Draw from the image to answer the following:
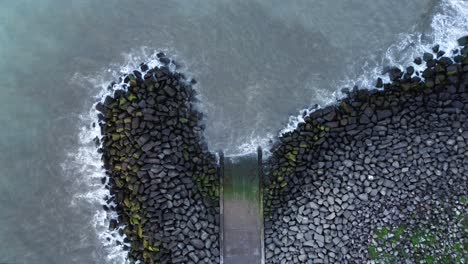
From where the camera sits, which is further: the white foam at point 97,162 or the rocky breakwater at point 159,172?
the white foam at point 97,162

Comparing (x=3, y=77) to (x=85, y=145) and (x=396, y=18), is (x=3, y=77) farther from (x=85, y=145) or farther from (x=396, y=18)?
(x=396, y=18)

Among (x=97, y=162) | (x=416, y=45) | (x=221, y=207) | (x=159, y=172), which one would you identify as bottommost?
(x=221, y=207)

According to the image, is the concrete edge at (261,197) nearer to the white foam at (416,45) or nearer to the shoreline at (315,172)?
the shoreline at (315,172)

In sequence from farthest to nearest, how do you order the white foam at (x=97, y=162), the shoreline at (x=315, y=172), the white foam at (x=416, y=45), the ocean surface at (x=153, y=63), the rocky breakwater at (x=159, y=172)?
the white foam at (x=416, y=45)
the ocean surface at (x=153, y=63)
the white foam at (x=97, y=162)
the rocky breakwater at (x=159, y=172)
the shoreline at (x=315, y=172)

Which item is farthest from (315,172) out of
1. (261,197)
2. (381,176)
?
(381,176)

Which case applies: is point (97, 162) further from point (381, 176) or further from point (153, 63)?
point (381, 176)

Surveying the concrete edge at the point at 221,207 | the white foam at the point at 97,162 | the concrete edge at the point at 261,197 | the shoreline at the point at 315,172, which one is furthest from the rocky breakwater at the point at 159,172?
the concrete edge at the point at 261,197

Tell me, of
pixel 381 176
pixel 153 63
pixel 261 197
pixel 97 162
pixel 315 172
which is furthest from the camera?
pixel 153 63
